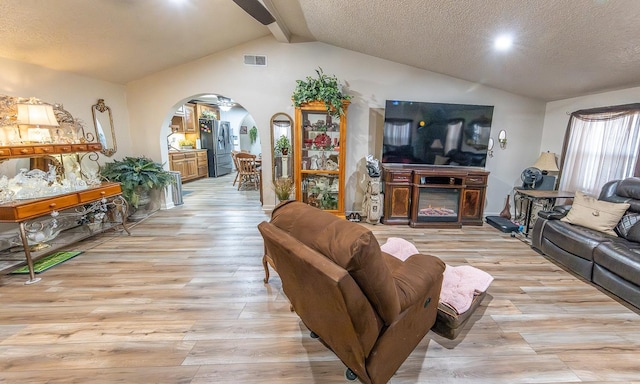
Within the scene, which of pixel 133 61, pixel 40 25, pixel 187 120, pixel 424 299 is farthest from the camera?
pixel 187 120

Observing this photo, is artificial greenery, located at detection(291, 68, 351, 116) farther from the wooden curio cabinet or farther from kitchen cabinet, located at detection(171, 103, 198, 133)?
kitchen cabinet, located at detection(171, 103, 198, 133)

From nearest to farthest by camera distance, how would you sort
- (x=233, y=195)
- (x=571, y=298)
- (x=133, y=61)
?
A: (x=571, y=298) < (x=133, y=61) < (x=233, y=195)

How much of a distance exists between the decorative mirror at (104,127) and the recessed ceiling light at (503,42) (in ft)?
18.4

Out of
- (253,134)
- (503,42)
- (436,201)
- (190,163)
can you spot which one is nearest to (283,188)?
(436,201)

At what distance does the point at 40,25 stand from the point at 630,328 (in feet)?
19.4

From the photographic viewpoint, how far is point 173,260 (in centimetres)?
306

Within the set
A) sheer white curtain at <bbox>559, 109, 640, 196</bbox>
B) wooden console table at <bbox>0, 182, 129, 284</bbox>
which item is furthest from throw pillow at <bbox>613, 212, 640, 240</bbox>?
wooden console table at <bbox>0, 182, 129, 284</bbox>

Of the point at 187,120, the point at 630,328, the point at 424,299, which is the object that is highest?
the point at 187,120

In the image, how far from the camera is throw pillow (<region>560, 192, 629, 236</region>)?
109 inches

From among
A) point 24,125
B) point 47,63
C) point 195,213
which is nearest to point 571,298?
point 195,213

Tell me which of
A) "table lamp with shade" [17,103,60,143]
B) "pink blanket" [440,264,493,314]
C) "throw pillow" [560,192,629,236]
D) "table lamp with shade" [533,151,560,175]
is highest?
"table lamp with shade" [17,103,60,143]

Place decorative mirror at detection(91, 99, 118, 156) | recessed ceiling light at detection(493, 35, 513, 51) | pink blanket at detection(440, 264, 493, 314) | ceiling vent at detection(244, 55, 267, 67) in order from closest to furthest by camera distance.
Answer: pink blanket at detection(440, 264, 493, 314) < recessed ceiling light at detection(493, 35, 513, 51) < decorative mirror at detection(91, 99, 118, 156) < ceiling vent at detection(244, 55, 267, 67)

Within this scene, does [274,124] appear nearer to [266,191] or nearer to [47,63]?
[266,191]

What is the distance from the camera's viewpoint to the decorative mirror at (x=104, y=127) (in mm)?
4191
